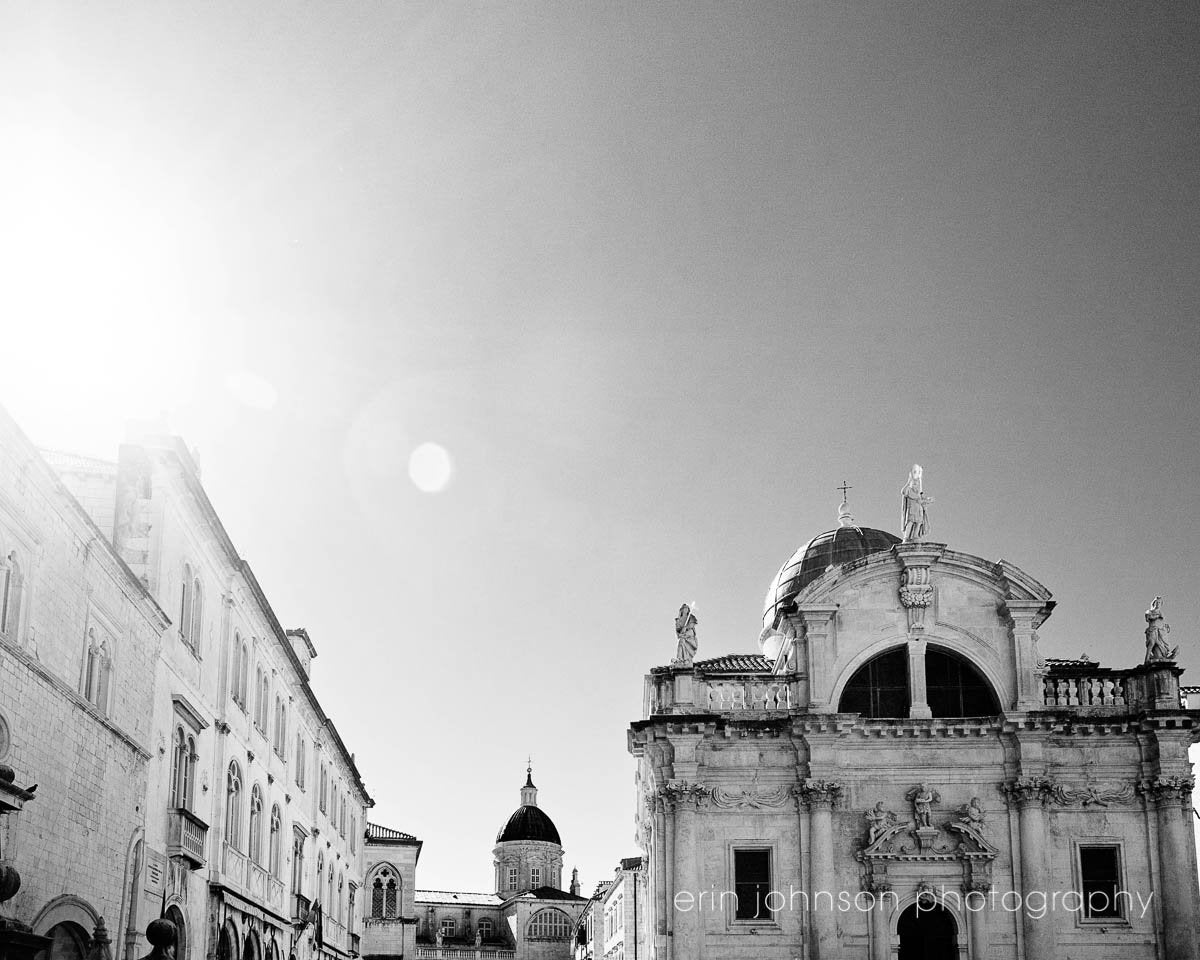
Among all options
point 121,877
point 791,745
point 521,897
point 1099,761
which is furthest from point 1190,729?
point 521,897

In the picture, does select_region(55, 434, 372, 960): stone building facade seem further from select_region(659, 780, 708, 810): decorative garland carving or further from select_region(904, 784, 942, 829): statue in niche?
select_region(904, 784, 942, 829): statue in niche

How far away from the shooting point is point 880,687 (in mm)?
39125

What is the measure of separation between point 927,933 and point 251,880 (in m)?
17.1

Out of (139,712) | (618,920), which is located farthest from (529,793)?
(139,712)

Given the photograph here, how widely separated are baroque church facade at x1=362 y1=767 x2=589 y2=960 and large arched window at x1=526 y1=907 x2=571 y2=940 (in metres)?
0.08

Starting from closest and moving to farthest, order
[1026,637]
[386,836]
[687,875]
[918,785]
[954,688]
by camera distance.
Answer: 1. [687,875]
2. [918,785]
3. [1026,637]
4. [954,688]
5. [386,836]

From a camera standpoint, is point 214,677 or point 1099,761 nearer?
point 214,677

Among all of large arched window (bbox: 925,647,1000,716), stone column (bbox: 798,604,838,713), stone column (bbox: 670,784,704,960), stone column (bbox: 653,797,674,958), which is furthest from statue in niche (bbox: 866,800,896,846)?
stone column (bbox: 653,797,674,958)

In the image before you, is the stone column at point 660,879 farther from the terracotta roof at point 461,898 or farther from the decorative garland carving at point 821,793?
the terracotta roof at point 461,898

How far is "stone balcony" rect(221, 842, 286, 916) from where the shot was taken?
31.7 meters

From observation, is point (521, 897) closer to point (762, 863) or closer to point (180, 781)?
point (762, 863)

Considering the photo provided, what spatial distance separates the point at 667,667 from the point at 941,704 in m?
7.43

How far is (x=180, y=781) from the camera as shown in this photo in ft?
92.0

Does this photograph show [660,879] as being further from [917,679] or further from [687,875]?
[917,679]
